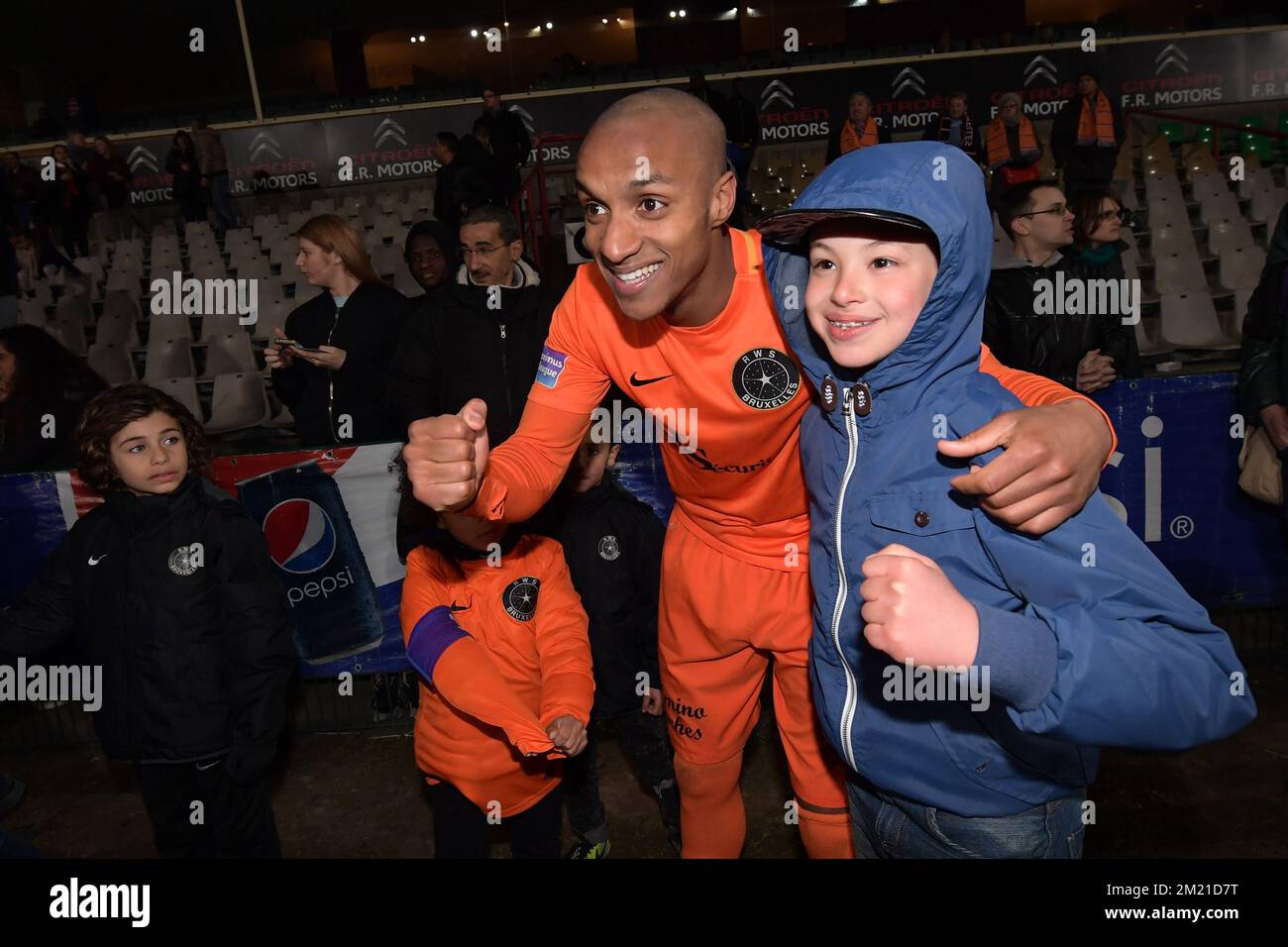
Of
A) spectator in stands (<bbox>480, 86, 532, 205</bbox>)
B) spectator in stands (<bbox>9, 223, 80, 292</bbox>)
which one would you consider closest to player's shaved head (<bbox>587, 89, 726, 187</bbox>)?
spectator in stands (<bbox>480, 86, 532, 205</bbox>)

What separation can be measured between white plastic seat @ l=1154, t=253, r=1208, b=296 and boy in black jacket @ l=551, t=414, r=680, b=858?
891 cm

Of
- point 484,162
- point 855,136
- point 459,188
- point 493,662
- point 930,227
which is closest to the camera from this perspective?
point 930,227

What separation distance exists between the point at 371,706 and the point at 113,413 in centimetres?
252

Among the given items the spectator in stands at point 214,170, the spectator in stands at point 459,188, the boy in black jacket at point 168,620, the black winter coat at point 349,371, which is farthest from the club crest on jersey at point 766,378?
the spectator in stands at point 214,170

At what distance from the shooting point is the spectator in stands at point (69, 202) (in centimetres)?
1464

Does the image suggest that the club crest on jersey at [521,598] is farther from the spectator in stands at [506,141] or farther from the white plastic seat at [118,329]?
the white plastic seat at [118,329]

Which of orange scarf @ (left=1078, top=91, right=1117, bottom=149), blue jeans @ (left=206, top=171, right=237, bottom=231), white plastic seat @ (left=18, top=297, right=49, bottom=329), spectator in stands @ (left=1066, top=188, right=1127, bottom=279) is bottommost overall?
spectator in stands @ (left=1066, top=188, right=1127, bottom=279)

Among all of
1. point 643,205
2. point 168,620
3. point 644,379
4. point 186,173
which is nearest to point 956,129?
point 644,379

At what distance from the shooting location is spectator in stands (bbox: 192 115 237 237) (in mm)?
15172

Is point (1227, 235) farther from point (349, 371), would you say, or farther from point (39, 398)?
point (39, 398)

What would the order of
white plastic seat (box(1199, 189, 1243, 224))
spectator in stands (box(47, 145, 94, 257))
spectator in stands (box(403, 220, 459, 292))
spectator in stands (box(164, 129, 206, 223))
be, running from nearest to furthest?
spectator in stands (box(403, 220, 459, 292)) → white plastic seat (box(1199, 189, 1243, 224)) → spectator in stands (box(47, 145, 94, 257)) → spectator in stands (box(164, 129, 206, 223))

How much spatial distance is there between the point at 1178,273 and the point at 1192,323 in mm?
1107

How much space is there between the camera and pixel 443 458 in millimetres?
2035

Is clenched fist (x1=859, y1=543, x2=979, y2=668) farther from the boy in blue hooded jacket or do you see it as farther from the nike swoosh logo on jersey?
the nike swoosh logo on jersey
